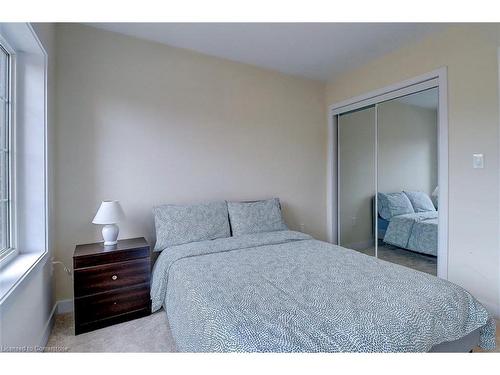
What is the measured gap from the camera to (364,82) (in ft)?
10.1

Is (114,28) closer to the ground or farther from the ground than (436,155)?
farther from the ground

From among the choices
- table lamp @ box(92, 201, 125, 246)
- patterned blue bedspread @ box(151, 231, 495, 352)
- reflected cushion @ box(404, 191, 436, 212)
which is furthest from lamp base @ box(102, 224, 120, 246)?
reflected cushion @ box(404, 191, 436, 212)

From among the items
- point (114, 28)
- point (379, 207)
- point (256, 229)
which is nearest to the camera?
point (114, 28)

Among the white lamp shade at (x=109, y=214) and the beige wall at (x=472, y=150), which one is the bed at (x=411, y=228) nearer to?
the beige wall at (x=472, y=150)

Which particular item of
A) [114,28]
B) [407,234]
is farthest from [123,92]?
[407,234]

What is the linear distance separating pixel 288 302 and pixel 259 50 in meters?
2.50

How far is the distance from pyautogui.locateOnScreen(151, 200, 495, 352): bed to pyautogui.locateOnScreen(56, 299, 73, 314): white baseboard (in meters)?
0.88

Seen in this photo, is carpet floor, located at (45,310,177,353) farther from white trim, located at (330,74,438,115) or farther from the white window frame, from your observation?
white trim, located at (330,74,438,115)

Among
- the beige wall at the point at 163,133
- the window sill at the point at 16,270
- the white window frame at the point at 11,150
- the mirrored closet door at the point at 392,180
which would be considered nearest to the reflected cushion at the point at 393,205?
the mirrored closet door at the point at 392,180

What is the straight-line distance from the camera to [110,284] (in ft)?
6.44

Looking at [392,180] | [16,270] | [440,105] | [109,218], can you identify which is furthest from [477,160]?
[16,270]

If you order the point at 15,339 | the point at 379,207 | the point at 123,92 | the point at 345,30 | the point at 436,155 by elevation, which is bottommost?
the point at 15,339

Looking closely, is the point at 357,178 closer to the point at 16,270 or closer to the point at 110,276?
the point at 110,276

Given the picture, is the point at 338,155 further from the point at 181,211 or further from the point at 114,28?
the point at 114,28
